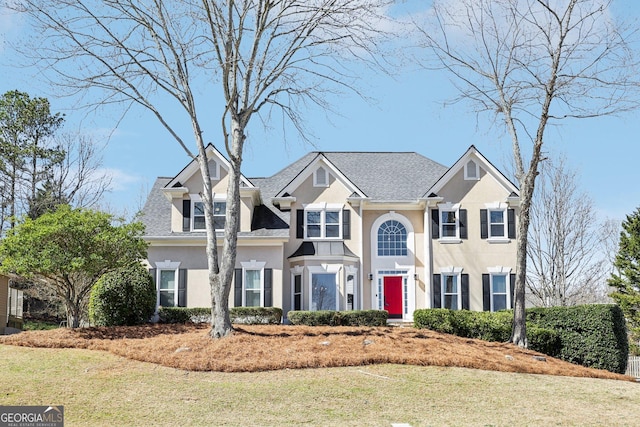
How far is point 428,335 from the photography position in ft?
65.1

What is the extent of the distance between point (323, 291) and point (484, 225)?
7018 millimetres

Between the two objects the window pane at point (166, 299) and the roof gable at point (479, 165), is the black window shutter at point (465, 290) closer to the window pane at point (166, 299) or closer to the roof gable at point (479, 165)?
the roof gable at point (479, 165)

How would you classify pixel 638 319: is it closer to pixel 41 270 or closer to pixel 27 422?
pixel 41 270

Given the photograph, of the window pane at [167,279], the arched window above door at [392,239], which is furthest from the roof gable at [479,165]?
the window pane at [167,279]

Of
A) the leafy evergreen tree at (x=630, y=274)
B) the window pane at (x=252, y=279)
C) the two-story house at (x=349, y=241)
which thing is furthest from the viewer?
the leafy evergreen tree at (x=630, y=274)

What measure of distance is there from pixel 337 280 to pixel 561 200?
12.0 meters

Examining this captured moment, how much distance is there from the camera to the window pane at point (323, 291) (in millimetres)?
25844

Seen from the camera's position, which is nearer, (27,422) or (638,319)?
(27,422)

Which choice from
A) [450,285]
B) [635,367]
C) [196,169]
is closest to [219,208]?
[196,169]

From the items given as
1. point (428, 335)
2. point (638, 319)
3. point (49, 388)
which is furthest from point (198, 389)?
point (638, 319)

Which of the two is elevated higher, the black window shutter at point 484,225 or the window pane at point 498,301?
the black window shutter at point 484,225

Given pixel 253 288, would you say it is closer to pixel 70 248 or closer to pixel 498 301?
pixel 70 248

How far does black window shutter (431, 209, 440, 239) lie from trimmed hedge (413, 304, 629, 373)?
16.4ft

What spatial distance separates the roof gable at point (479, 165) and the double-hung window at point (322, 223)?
145 inches
